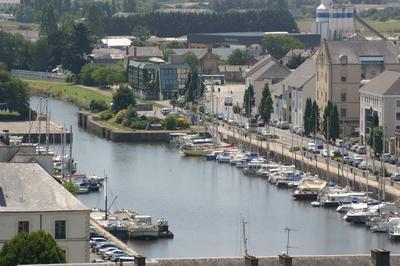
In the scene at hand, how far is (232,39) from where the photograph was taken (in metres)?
88.1

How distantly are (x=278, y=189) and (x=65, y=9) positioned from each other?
66.7m

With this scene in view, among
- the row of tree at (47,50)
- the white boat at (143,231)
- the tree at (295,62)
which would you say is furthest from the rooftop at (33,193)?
the row of tree at (47,50)

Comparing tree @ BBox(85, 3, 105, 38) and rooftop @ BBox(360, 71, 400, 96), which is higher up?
tree @ BBox(85, 3, 105, 38)

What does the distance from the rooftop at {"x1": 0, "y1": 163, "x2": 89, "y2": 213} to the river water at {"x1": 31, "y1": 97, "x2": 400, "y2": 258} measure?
309 inches

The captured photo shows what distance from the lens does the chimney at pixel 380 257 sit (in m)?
19.3

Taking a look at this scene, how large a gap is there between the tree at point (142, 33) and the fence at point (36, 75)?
51.8 feet

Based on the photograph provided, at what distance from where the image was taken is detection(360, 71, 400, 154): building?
4772 centimetres

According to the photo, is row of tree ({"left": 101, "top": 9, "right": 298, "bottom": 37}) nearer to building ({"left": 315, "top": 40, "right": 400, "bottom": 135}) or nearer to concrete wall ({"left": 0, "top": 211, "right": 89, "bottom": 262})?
building ({"left": 315, "top": 40, "right": 400, "bottom": 135})

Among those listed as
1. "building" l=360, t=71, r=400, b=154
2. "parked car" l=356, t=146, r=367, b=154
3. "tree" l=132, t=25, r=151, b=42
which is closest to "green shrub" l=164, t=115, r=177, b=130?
"building" l=360, t=71, r=400, b=154

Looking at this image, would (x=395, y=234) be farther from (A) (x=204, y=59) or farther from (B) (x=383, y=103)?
(A) (x=204, y=59)

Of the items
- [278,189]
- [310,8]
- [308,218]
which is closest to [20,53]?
[278,189]

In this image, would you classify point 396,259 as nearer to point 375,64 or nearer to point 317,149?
point 317,149

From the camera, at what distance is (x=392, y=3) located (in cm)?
12481

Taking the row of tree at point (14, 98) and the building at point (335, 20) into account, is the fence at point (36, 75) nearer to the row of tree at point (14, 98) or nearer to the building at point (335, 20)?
the building at point (335, 20)
